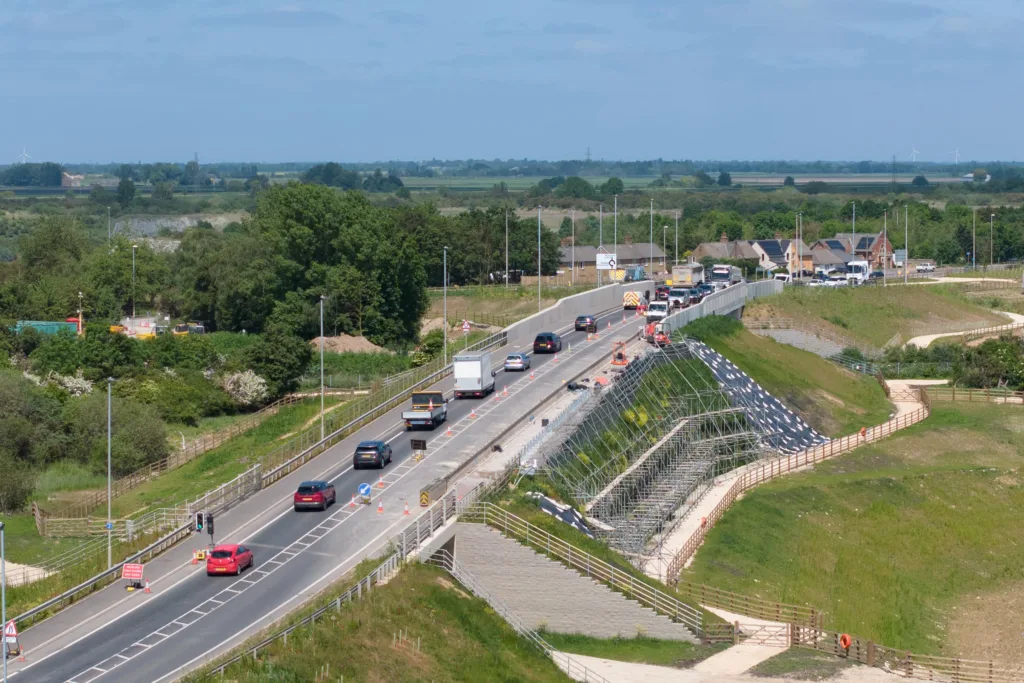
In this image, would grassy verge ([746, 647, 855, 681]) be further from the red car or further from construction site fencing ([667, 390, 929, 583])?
the red car

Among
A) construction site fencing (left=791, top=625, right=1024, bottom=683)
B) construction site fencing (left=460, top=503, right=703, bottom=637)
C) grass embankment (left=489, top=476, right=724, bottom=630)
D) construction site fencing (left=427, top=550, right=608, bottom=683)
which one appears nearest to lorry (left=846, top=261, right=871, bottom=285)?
grass embankment (left=489, top=476, right=724, bottom=630)

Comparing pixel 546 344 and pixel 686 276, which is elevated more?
pixel 686 276

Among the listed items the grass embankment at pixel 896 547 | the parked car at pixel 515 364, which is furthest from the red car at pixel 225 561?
the parked car at pixel 515 364

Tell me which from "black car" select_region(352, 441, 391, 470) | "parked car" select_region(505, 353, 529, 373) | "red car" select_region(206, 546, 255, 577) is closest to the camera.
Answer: "red car" select_region(206, 546, 255, 577)

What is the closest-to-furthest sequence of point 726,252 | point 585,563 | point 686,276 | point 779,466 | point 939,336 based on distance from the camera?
1. point 585,563
2. point 779,466
3. point 939,336
4. point 686,276
5. point 726,252

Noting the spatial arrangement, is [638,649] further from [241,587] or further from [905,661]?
[241,587]

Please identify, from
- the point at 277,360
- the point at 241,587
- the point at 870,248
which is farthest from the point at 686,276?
the point at 241,587

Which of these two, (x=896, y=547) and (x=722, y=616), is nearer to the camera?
(x=722, y=616)
